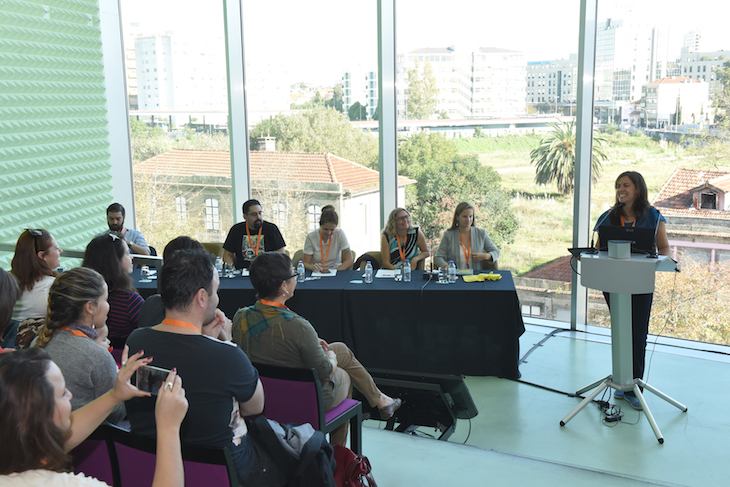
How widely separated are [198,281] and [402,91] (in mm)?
4515

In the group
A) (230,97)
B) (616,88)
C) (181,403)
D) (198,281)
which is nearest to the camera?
(181,403)

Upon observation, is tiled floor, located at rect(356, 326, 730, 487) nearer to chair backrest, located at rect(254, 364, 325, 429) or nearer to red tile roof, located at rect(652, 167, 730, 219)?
chair backrest, located at rect(254, 364, 325, 429)

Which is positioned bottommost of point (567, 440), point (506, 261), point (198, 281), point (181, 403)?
point (567, 440)

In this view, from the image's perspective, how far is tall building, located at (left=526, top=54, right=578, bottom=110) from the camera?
17.5ft

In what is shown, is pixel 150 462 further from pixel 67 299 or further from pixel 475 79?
pixel 475 79

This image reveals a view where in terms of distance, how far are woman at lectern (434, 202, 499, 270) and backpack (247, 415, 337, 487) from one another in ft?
10.7

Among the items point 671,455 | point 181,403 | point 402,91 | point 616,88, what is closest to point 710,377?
point 671,455

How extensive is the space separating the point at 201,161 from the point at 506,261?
12.2 feet

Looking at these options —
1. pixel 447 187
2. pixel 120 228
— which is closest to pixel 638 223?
pixel 447 187

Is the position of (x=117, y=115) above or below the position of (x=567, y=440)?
above

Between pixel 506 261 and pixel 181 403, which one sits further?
pixel 506 261

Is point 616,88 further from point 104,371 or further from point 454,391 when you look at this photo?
point 104,371

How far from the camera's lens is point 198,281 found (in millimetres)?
1995

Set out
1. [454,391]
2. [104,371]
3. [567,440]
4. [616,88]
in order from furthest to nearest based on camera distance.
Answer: [616,88] → [454,391] → [567,440] → [104,371]
